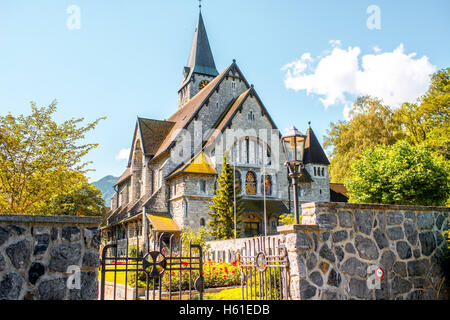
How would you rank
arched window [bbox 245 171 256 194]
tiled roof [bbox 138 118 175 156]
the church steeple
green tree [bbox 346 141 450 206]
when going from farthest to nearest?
1. the church steeple
2. tiled roof [bbox 138 118 175 156]
3. arched window [bbox 245 171 256 194]
4. green tree [bbox 346 141 450 206]

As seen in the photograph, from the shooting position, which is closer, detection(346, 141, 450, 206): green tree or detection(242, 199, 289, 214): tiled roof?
detection(346, 141, 450, 206): green tree

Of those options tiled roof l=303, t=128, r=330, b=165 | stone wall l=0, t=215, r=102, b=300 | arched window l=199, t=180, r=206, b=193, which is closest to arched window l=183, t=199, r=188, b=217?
arched window l=199, t=180, r=206, b=193

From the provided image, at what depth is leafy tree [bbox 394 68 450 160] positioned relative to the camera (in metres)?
35.1

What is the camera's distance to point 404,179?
76.0 ft

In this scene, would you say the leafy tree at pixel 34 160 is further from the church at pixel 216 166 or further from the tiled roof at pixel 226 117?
the tiled roof at pixel 226 117

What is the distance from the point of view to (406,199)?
24.2 metres

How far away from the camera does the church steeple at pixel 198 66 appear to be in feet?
171

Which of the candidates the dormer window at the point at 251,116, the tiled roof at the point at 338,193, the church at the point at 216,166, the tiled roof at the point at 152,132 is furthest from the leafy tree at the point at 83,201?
the tiled roof at the point at 338,193

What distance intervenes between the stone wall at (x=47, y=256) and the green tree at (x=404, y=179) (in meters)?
21.5

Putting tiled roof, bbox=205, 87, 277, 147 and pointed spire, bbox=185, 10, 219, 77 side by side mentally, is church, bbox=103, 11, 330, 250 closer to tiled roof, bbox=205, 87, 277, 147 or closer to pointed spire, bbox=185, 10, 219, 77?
tiled roof, bbox=205, 87, 277, 147

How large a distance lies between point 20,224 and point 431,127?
3888 cm

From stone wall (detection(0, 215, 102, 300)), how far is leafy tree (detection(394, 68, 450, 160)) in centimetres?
3367

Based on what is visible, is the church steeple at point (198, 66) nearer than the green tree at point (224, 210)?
No
